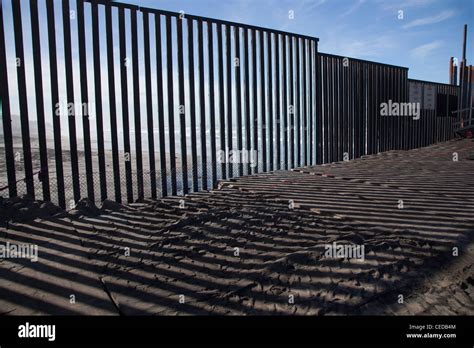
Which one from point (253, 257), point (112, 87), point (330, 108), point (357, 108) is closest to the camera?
point (253, 257)

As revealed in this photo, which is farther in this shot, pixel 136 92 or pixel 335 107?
pixel 335 107

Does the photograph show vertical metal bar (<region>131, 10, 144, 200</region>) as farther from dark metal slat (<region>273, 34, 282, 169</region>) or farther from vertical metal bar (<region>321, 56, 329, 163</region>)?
vertical metal bar (<region>321, 56, 329, 163</region>)

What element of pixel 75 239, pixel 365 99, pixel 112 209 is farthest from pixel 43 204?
pixel 365 99

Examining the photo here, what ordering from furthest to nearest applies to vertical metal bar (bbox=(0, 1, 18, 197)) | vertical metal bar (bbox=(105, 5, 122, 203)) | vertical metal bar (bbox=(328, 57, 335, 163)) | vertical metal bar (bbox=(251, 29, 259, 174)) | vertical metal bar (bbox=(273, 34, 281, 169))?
vertical metal bar (bbox=(328, 57, 335, 163)), vertical metal bar (bbox=(273, 34, 281, 169)), vertical metal bar (bbox=(251, 29, 259, 174)), vertical metal bar (bbox=(105, 5, 122, 203)), vertical metal bar (bbox=(0, 1, 18, 197))

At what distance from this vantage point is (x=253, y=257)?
9.05 ft

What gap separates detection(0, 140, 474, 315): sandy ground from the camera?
2.05 metres

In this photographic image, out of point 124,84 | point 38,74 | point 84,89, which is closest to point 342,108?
point 124,84

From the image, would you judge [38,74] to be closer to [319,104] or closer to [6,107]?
[6,107]

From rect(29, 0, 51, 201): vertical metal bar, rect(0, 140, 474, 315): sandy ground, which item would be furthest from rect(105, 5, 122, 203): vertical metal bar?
rect(29, 0, 51, 201): vertical metal bar

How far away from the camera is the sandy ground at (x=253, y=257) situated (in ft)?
6.74

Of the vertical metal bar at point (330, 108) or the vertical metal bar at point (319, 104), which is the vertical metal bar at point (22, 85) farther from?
the vertical metal bar at point (330, 108)

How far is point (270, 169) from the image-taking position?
7.71 m

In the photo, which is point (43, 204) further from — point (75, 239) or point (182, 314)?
point (182, 314)

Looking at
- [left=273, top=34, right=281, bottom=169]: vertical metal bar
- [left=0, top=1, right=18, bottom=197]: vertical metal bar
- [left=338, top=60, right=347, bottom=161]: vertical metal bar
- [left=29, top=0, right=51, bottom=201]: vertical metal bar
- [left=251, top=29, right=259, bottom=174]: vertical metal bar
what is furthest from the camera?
[left=338, top=60, right=347, bottom=161]: vertical metal bar
